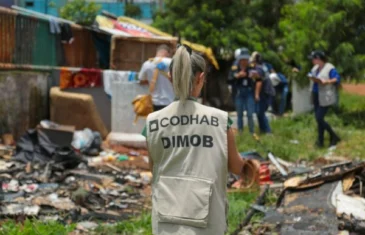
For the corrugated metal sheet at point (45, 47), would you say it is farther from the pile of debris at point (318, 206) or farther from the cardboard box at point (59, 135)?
the pile of debris at point (318, 206)

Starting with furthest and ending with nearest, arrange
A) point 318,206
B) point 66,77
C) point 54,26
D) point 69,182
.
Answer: point 54,26 < point 66,77 < point 69,182 < point 318,206

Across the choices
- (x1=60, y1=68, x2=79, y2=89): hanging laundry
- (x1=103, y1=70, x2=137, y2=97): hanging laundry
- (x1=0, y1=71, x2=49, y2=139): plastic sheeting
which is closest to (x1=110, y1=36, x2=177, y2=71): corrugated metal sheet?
(x1=103, y1=70, x2=137, y2=97): hanging laundry

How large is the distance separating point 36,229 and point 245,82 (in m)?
7.85

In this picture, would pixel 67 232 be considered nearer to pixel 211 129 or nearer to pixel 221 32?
pixel 211 129

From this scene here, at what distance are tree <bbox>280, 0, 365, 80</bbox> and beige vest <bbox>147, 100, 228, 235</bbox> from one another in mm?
12903

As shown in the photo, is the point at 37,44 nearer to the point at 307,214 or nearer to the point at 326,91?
the point at 326,91

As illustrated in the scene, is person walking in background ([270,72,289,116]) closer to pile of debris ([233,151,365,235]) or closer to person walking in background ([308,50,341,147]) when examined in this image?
person walking in background ([308,50,341,147])

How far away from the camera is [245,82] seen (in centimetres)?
1330

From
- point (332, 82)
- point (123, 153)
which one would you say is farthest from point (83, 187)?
point (332, 82)

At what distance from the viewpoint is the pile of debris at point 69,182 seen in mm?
7562

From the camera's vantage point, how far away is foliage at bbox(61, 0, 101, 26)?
17328 millimetres

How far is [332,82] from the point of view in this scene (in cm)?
1188

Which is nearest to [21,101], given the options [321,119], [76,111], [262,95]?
[76,111]

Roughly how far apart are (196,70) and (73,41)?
502 inches
